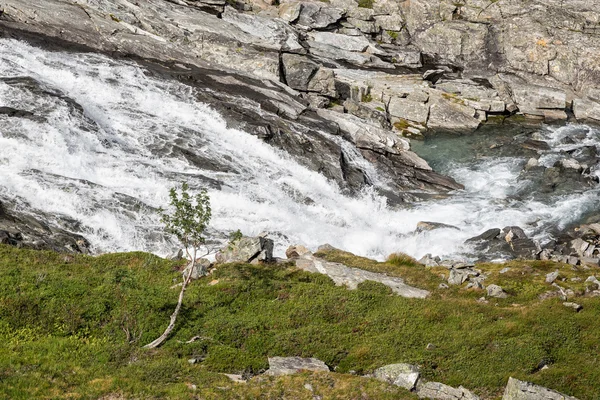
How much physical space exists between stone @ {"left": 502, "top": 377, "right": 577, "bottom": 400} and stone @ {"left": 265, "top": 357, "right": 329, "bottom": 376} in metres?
6.91

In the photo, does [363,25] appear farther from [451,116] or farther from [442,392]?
[442,392]

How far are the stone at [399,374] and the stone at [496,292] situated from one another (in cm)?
1038

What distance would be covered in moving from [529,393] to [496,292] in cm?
1094

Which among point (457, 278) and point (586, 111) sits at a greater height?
point (586, 111)

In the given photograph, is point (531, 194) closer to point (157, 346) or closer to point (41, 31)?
point (157, 346)

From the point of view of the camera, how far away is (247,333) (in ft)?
76.9

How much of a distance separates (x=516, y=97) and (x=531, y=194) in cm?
2738

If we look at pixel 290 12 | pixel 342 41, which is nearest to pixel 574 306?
pixel 342 41

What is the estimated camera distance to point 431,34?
93125mm

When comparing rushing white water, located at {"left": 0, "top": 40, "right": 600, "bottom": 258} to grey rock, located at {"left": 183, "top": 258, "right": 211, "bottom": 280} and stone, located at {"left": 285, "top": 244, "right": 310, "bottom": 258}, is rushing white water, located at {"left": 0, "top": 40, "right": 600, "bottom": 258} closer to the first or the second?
stone, located at {"left": 285, "top": 244, "right": 310, "bottom": 258}

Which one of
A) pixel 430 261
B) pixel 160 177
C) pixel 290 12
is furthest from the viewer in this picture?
pixel 290 12

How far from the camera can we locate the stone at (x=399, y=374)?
2039 cm

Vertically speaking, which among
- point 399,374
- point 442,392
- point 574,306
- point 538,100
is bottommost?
point 399,374

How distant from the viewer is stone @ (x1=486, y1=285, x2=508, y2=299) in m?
29.5
